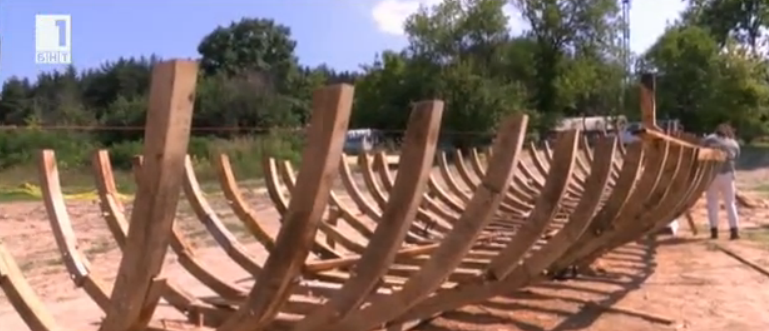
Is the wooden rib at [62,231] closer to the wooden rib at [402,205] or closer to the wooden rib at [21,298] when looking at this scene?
the wooden rib at [21,298]

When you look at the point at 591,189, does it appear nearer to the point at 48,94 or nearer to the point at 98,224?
the point at 98,224

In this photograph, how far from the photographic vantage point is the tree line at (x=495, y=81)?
4031 cm

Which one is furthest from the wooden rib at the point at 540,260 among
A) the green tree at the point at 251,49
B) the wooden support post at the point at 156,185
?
the green tree at the point at 251,49

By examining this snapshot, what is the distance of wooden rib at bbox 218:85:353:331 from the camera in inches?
119

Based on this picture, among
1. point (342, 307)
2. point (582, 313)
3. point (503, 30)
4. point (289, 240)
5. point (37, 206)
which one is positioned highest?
point (503, 30)

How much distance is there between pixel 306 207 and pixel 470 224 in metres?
0.79

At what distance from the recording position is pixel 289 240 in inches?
126

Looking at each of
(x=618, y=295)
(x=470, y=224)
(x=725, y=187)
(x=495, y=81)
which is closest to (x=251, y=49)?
(x=495, y=81)

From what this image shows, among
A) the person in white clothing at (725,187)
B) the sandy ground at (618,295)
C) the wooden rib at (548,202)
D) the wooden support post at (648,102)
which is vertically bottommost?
the sandy ground at (618,295)

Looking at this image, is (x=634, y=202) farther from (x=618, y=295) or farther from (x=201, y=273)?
(x=201, y=273)

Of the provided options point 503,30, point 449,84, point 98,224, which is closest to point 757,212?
point 98,224

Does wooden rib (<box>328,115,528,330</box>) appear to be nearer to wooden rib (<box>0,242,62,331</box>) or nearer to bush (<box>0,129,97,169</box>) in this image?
wooden rib (<box>0,242,62,331</box>)

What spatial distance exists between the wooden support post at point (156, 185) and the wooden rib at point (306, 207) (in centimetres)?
34

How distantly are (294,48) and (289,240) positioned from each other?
6405cm
